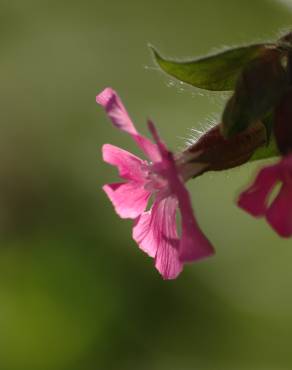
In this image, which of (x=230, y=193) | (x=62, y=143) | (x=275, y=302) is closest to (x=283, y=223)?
(x=275, y=302)

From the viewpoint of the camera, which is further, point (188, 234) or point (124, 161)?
point (124, 161)

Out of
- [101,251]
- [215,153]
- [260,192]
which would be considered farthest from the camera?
[101,251]

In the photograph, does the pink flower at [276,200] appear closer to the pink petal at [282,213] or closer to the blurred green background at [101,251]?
the pink petal at [282,213]

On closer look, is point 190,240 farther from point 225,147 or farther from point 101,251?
point 101,251

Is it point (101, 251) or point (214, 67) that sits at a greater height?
point (214, 67)

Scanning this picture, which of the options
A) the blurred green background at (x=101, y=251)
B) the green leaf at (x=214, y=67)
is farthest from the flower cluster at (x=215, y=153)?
the blurred green background at (x=101, y=251)

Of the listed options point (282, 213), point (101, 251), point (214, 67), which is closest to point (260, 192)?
point (282, 213)

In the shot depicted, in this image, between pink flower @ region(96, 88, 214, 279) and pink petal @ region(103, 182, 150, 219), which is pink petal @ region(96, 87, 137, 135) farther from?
pink petal @ region(103, 182, 150, 219)
